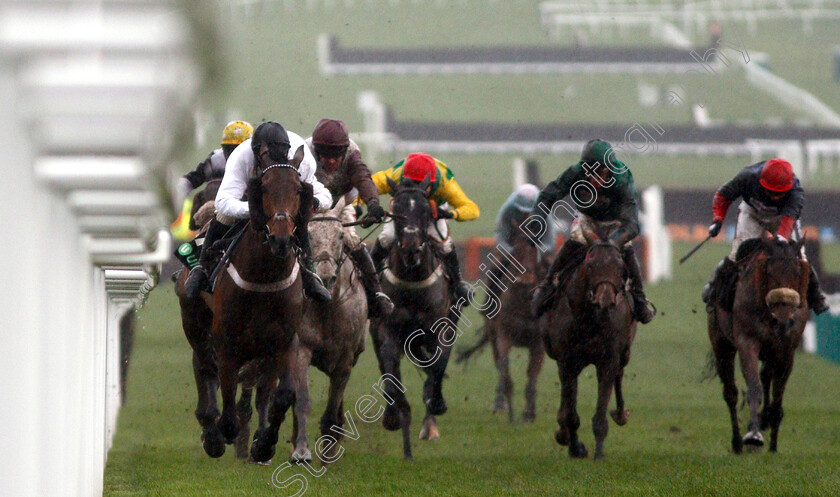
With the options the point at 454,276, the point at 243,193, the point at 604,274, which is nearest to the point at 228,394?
the point at 243,193

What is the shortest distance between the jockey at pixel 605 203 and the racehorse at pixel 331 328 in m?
1.47

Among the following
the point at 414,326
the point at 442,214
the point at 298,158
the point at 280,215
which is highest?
the point at 298,158

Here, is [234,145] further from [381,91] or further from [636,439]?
[381,91]

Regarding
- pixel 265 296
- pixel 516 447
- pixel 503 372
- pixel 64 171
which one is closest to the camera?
pixel 64 171

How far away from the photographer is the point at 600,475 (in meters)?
7.36

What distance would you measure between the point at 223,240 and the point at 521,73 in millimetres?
38353

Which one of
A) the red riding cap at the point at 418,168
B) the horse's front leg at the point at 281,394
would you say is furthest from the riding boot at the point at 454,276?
the horse's front leg at the point at 281,394

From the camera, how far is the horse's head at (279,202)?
17.0 ft

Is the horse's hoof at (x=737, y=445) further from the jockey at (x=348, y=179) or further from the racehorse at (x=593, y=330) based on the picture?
the jockey at (x=348, y=179)

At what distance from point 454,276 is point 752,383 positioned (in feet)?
6.72

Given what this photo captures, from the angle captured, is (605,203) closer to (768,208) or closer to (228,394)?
(768,208)

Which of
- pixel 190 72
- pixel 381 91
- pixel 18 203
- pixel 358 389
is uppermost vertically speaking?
pixel 190 72

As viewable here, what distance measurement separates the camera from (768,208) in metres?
8.56

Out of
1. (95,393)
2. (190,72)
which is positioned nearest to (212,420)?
(95,393)
